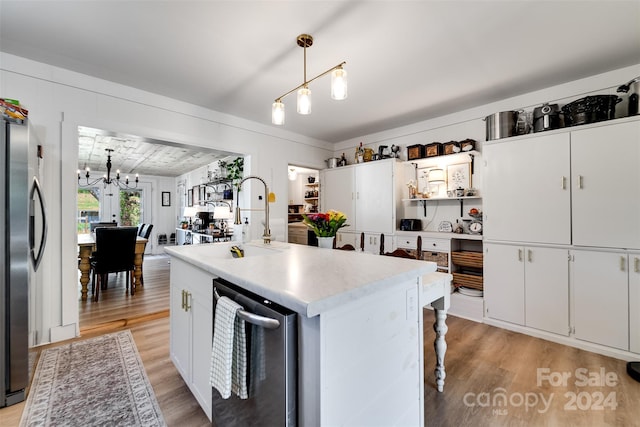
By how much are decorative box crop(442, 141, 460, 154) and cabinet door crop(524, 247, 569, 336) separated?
1.47 m

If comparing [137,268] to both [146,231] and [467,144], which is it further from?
[467,144]

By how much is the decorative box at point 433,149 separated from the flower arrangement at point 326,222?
7.81 feet

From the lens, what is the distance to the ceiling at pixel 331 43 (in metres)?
1.79

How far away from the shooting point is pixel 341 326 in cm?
92

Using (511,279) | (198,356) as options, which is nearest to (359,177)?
(511,279)

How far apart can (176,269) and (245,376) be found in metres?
1.16

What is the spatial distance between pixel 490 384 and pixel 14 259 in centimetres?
332

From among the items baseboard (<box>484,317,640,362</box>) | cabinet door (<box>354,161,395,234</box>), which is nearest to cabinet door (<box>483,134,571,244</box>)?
baseboard (<box>484,317,640,362</box>)

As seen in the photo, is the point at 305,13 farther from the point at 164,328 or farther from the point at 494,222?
the point at 164,328

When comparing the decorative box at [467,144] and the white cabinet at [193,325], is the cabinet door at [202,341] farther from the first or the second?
the decorative box at [467,144]

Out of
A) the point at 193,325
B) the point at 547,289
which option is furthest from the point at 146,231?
the point at 547,289

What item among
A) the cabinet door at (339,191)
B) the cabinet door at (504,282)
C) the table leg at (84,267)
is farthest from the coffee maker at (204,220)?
the cabinet door at (504,282)

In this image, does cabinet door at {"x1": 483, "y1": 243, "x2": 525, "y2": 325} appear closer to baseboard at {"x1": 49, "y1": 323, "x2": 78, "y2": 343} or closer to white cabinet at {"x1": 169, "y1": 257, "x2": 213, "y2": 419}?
white cabinet at {"x1": 169, "y1": 257, "x2": 213, "y2": 419}

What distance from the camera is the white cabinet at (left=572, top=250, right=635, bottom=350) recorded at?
229 centimetres
